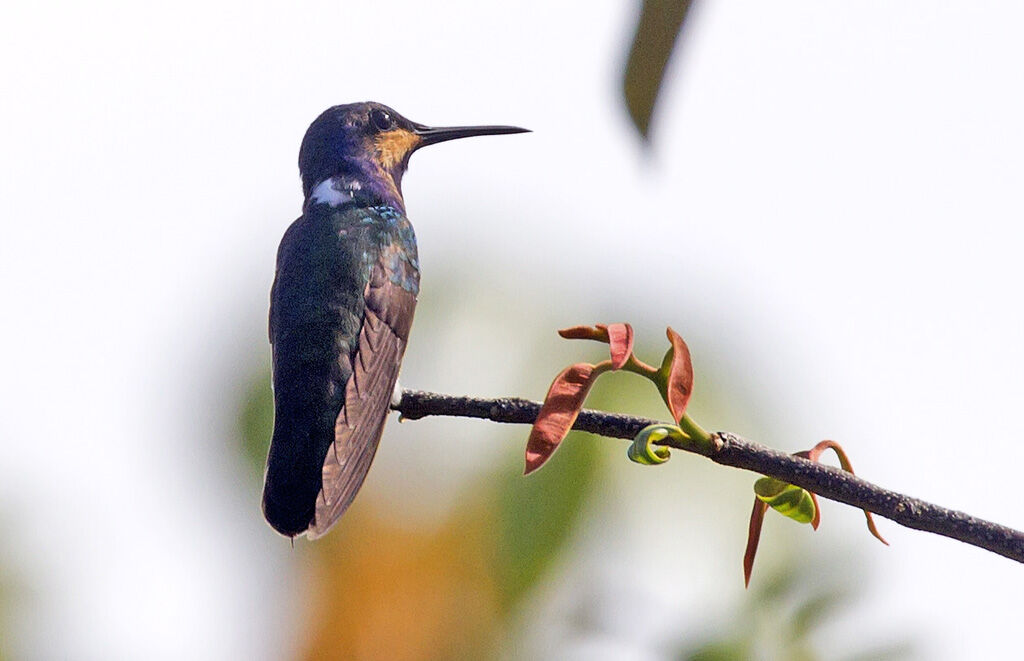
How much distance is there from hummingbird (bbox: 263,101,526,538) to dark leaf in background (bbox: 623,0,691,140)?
156cm

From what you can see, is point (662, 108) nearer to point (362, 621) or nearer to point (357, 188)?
point (357, 188)

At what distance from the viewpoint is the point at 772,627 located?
659 cm

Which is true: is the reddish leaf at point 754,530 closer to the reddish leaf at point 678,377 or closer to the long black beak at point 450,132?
the reddish leaf at point 678,377

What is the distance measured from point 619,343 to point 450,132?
308cm


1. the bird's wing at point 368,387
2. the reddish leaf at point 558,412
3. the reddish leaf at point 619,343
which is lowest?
the bird's wing at point 368,387

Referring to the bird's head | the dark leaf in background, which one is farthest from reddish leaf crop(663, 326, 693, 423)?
the bird's head

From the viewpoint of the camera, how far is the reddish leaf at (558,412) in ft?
5.95

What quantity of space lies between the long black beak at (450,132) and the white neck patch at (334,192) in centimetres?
45

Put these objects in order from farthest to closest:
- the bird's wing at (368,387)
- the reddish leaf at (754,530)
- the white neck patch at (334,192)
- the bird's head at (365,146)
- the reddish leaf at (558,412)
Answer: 1. the bird's head at (365,146)
2. the white neck patch at (334,192)
3. the bird's wing at (368,387)
4. the reddish leaf at (754,530)
5. the reddish leaf at (558,412)

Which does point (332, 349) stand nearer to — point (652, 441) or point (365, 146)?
point (365, 146)

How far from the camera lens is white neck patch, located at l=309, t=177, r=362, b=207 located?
4184 mm

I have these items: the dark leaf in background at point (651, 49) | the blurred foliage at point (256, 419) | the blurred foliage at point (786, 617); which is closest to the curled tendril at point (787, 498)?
the dark leaf in background at point (651, 49)

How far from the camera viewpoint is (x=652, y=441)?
5.98 feet

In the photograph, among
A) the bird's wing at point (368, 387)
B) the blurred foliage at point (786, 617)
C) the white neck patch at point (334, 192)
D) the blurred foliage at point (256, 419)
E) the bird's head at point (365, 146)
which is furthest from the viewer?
the blurred foliage at point (256, 419)
